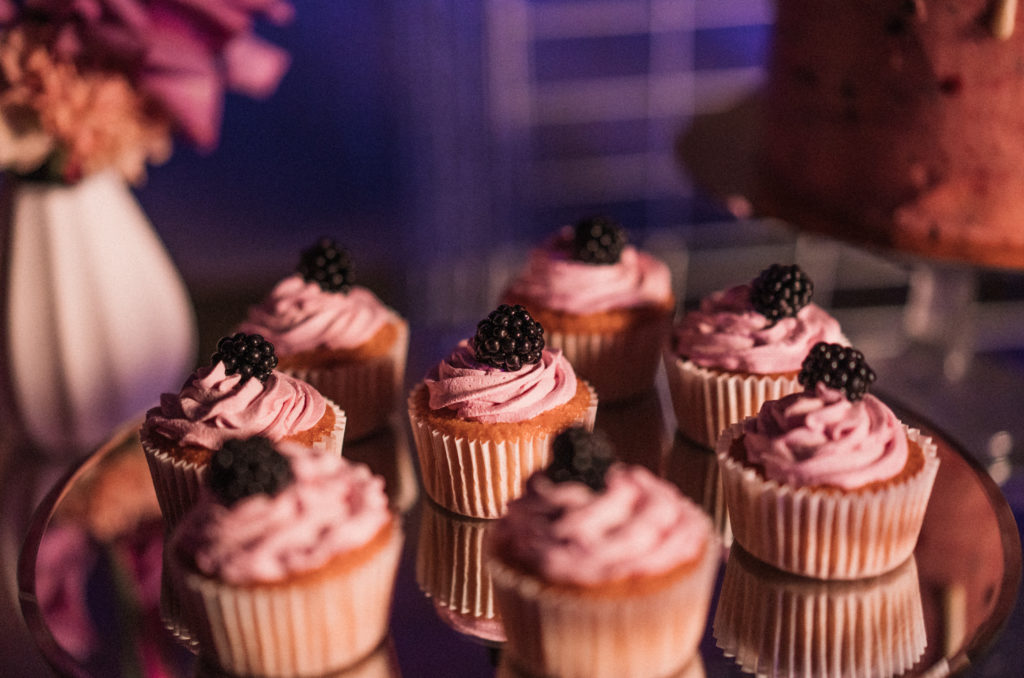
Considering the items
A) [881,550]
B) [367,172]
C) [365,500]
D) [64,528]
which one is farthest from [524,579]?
[367,172]

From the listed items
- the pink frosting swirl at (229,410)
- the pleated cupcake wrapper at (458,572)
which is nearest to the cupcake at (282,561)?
the pleated cupcake wrapper at (458,572)

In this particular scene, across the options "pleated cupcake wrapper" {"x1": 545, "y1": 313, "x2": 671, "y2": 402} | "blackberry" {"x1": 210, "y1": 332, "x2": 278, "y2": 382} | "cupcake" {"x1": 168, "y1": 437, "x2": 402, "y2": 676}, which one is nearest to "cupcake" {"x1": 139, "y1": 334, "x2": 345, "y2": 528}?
"blackberry" {"x1": 210, "y1": 332, "x2": 278, "y2": 382}

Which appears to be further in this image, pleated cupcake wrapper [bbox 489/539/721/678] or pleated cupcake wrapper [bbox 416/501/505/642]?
pleated cupcake wrapper [bbox 416/501/505/642]

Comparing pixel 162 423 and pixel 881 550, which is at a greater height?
pixel 162 423

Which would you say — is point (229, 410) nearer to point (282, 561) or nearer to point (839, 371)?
point (282, 561)

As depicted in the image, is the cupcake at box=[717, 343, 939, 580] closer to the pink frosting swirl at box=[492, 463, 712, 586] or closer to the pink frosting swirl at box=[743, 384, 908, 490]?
the pink frosting swirl at box=[743, 384, 908, 490]

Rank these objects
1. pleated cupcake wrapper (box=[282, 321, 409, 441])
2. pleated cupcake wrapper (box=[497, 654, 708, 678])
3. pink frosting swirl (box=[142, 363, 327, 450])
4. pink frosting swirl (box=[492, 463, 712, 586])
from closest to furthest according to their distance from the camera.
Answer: pink frosting swirl (box=[492, 463, 712, 586]), pleated cupcake wrapper (box=[497, 654, 708, 678]), pink frosting swirl (box=[142, 363, 327, 450]), pleated cupcake wrapper (box=[282, 321, 409, 441])

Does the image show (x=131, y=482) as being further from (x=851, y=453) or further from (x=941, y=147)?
(x=941, y=147)
